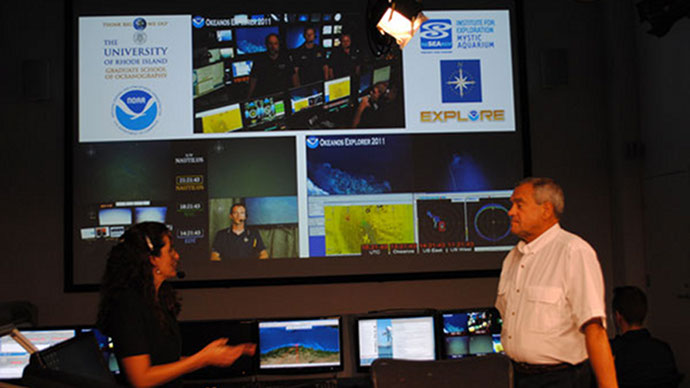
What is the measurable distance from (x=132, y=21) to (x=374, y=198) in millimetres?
2107

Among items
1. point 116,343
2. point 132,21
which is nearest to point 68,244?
point 132,21

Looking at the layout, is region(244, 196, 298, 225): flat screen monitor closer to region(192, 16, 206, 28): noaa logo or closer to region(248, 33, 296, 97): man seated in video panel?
region(248, 33, 296, 97): man seated in video panel

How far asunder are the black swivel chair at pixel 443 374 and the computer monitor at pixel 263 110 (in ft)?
8.39

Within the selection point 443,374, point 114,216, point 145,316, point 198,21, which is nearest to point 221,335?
point 114,216

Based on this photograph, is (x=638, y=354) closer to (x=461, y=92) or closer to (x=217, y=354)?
(x=217, y=354)

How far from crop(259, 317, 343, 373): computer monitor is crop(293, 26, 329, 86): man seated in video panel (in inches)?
67.4

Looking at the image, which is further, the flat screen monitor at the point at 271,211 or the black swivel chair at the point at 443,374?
the flat screen monitor at the point at 271,211

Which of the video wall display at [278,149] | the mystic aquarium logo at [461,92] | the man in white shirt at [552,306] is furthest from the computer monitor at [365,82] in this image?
the man in white shirt at [552,306]

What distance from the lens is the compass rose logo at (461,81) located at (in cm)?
426

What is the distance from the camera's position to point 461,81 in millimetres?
4277

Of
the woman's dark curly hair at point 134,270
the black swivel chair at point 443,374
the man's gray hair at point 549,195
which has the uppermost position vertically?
the man's gray hair at point 549,195

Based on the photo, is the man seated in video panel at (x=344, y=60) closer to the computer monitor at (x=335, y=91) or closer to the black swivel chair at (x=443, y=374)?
the computer monitor at (x=335, y=91)

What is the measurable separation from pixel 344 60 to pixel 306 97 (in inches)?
15.0

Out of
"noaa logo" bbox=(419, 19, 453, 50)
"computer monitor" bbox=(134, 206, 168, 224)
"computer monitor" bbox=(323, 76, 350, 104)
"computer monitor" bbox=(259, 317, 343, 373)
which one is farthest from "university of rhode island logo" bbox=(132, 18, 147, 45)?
"computer monitor" bbox=(259, 317, 343, 373)
